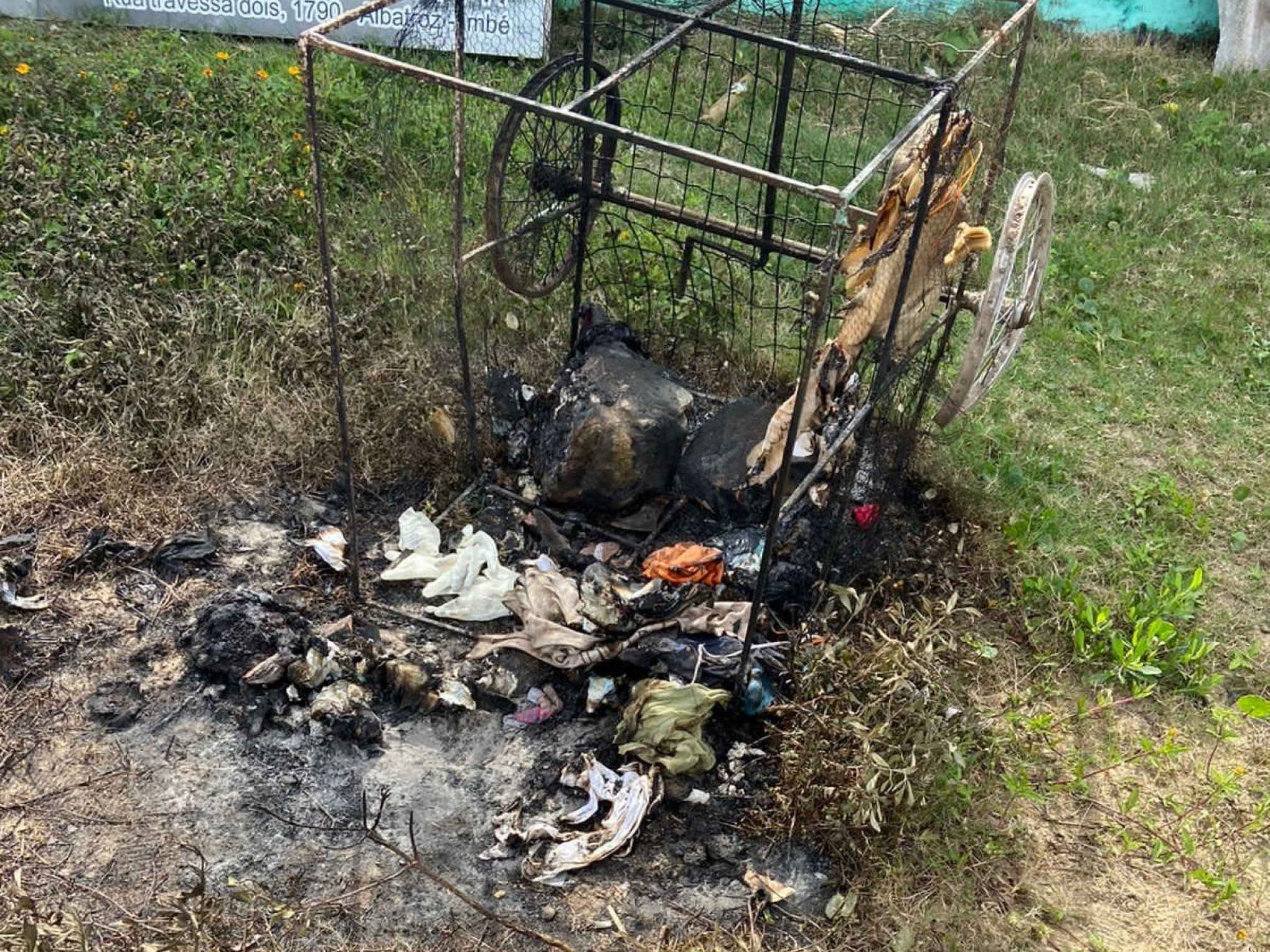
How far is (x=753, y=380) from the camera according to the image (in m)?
4.59

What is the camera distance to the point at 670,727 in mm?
3100

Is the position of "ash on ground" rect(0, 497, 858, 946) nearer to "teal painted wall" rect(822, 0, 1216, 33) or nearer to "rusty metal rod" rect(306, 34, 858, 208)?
"rusty metal rod" rect(306, 34, 858, 208)

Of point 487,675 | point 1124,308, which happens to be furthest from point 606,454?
point 1124,308

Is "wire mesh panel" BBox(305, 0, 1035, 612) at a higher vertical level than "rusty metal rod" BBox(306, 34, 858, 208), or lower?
lower

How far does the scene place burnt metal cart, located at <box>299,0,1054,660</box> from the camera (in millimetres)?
2951

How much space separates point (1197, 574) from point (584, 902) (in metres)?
2.27

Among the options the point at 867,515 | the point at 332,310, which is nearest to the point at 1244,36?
the point at 867,515

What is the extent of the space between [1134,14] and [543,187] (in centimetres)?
574

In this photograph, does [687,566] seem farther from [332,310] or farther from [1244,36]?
[1244,36]

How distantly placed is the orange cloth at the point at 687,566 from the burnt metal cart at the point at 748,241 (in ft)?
0.72

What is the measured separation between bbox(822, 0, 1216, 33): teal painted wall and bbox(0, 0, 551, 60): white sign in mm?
3600

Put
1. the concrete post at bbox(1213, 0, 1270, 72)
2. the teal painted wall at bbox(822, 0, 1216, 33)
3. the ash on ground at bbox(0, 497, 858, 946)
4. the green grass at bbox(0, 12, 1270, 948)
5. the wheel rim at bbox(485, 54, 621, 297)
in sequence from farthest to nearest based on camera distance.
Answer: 1. the teal painted wall at bbox(822, 0, 1216, 33)
2. the concrete post at bbox(1213, 0, 1270, 72)
3. the wheel rim at bbox(485, 54, 621, 297)
4. the green grass at bbox(0, 12, 1270, 948)
5. the ash on ground at bbox(0, 497, 858, 946)

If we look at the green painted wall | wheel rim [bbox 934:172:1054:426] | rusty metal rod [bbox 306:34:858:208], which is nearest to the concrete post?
the green painted wall

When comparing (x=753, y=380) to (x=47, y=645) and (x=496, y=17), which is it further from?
(x=496, y=17)
